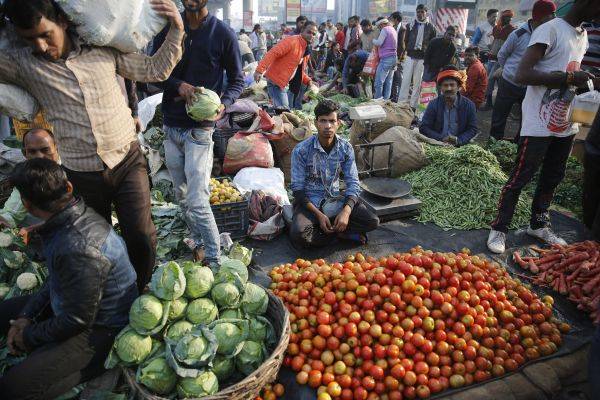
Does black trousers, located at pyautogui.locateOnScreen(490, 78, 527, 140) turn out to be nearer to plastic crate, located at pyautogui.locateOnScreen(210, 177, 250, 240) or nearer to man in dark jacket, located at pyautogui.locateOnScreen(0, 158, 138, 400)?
plastic crate, located at pyautogui.locateOnScreen(210, 177, 250, 240)

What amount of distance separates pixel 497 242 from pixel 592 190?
1.44 meters

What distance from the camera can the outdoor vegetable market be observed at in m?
1.98

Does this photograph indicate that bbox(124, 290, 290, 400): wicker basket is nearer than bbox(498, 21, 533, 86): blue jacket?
Yes

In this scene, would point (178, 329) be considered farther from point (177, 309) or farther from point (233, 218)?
point (233, 218)

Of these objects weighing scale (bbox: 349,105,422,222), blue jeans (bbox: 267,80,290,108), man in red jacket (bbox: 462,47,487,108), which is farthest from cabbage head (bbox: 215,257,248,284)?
man in red jacket (bbox: 462,47,487,108)

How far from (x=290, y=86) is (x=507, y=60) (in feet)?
12.1

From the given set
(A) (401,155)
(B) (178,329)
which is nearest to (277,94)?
(A) (401,155)

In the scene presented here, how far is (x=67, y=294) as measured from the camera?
191 cm

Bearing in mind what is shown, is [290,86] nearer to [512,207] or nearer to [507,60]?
[507,60]

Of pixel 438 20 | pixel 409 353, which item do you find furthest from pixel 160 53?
pixel 438 20

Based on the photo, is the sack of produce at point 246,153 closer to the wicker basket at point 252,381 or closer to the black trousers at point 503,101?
the wicker basket at point 252,381

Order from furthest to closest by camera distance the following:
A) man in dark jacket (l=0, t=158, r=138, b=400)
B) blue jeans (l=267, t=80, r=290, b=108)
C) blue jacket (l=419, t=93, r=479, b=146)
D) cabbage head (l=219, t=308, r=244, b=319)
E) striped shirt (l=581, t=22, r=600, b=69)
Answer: blue jeans (l=267, t=80, r=290, b=108), blue jacket (l=419, t=93, r=479, b=146), striped shirt (l=581, t=22, r=600, b=69), cabbage head (l=219, t=308, r=244, b=319), man in dark jacket (l=0, t=158, r=138, b=400)

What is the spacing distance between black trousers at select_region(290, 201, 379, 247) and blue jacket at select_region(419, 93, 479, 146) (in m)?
2.30

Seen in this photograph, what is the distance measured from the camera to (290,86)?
7668 mm
